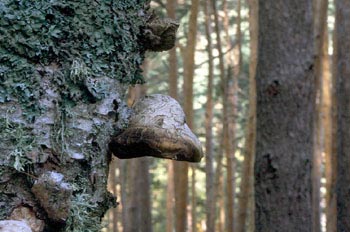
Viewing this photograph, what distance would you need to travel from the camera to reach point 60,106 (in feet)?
3.40

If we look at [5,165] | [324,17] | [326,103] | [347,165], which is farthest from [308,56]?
[326,103]

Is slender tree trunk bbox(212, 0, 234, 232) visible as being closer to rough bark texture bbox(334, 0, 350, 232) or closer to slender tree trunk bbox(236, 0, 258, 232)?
slender tree trunk bbox(236, 0, 258, 232)

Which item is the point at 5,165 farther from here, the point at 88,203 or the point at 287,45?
the point at 287,45

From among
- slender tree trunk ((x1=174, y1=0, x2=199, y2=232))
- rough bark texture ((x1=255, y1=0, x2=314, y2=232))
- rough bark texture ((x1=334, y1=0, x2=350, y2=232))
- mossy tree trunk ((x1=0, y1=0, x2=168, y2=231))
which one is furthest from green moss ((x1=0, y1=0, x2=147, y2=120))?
slender tree trunk ((x1=174, y1=0, x2=199, y2=232))

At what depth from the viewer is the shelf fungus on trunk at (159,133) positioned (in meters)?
1.16

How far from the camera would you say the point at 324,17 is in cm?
978

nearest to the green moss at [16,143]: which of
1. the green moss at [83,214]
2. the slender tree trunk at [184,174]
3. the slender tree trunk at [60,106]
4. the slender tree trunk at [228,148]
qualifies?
the slender tree trunk at [60,106]

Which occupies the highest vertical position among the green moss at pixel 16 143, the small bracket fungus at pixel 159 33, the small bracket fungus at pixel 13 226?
the small bracket fungus at pixel 159 33

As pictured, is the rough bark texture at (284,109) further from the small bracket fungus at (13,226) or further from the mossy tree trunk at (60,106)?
the small bracket fungus at (13,226)

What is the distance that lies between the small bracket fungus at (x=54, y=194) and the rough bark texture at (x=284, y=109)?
142 inches

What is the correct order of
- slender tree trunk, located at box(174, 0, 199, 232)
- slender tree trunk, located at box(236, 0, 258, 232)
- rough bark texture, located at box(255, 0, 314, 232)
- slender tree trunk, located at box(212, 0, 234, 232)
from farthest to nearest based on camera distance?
1. slender tree trunk, located at box(212, 0, 234, 232)
2. slender tree trunk, located at box(236, 0, 258, 232)
3. slender tree trunk, located at box(174, 0, 199, 232)
4. rough bark texture, located at box(255, 0, 314, 232)

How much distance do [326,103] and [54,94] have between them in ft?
40.1

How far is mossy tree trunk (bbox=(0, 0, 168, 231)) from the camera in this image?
0.97 m

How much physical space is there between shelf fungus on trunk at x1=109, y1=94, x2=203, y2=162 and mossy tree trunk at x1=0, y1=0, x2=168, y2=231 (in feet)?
0.13
